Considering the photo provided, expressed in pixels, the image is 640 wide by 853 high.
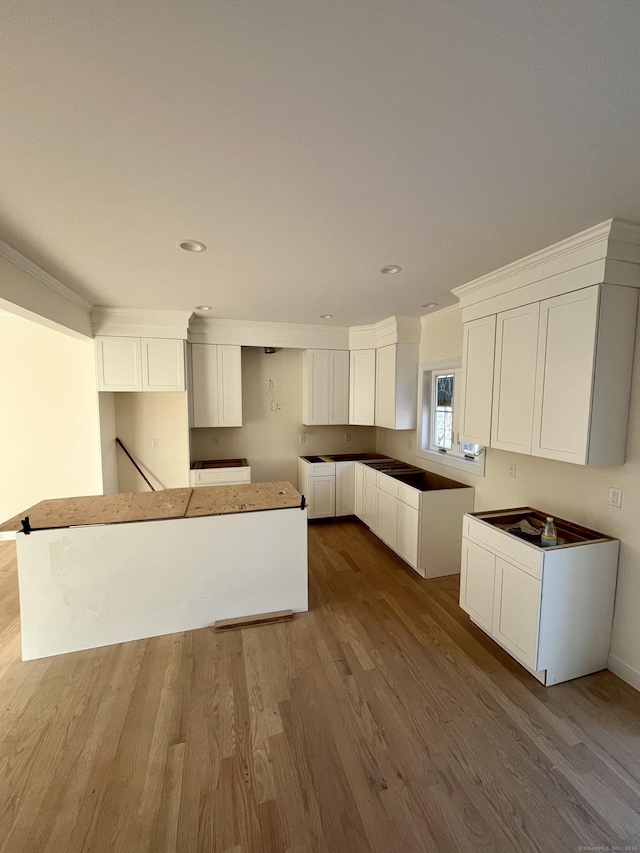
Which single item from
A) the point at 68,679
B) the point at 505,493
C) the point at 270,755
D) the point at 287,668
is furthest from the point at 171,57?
the point at 505,493

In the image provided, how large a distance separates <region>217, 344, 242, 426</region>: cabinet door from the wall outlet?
3463 mm

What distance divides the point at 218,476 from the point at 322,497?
133cm

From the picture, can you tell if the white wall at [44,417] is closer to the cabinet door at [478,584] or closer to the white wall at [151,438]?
the white wall at [151,438]

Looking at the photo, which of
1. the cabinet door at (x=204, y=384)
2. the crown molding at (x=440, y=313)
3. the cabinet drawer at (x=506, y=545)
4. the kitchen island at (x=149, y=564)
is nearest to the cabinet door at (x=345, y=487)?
the cabinet door at (x=204, y=384)

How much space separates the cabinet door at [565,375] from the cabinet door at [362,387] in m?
2.23

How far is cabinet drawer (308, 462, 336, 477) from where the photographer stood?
4.29 meters

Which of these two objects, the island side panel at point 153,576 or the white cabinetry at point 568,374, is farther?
the island side panel at point 153,576

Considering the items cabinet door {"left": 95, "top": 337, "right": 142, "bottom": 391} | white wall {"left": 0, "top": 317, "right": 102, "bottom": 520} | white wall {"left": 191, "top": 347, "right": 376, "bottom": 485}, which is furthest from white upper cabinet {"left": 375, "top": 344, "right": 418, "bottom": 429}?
white wall {"left": 0, "top": 317, "right": 102, "bottom": 520}

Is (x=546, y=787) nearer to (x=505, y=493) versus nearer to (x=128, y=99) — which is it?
(x=505, y=493)

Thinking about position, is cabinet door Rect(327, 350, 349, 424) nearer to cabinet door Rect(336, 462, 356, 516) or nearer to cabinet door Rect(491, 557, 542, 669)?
cabinet door Rect(336, 462, 356, 516)

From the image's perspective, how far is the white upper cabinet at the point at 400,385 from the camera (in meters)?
3.85

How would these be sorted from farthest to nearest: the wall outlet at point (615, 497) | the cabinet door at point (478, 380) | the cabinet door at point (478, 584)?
the cabinet door at point (478, 380)
the cabinet door at point (478, 584)
the wall outlet at point (615, 497)

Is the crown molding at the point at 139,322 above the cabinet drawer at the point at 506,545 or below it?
above

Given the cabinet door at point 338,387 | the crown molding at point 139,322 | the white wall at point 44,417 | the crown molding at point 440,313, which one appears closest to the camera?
→ the crown molding at point 440,313
